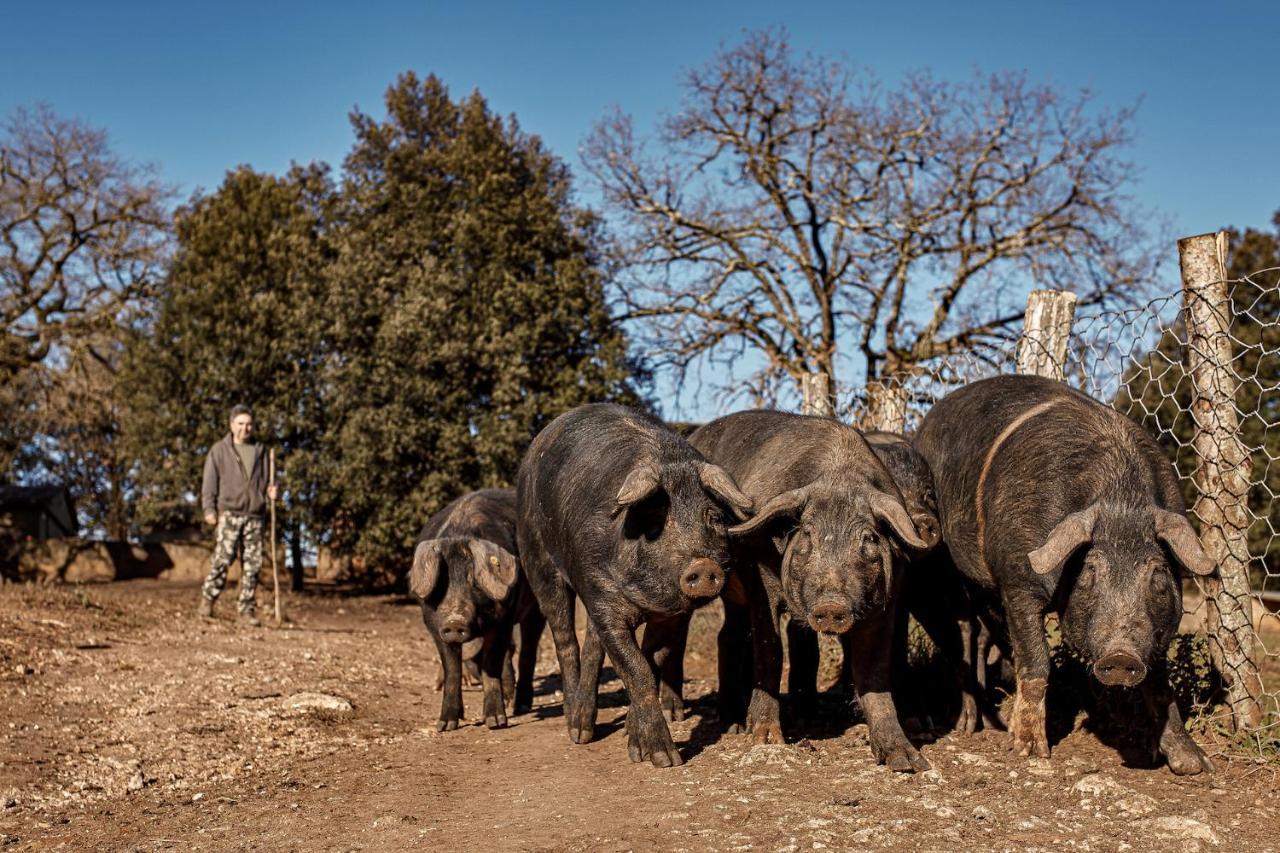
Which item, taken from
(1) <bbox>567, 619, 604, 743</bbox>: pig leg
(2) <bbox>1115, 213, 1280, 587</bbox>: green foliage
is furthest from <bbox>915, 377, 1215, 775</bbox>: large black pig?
(1) <bbox>567, 619, 604, 743</bbox>: pig leg

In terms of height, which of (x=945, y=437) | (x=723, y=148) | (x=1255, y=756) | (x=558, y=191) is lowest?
(x=1255, y=756)

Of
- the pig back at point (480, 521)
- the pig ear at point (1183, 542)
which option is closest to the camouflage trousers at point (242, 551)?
the pig back at point (480, 521)

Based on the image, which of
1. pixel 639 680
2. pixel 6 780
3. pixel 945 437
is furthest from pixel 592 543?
pixel 6 780

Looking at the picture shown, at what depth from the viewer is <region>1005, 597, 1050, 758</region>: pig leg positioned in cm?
555

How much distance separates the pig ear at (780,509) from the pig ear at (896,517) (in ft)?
1.03

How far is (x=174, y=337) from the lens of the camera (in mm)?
19172

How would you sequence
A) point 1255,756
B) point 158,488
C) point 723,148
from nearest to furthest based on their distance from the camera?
point 1255,756 → point 158,488 → point 723,148

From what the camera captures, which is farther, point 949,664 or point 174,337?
point 174,337

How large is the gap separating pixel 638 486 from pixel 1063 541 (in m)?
1.95

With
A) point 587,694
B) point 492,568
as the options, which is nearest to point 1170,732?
point 587,694

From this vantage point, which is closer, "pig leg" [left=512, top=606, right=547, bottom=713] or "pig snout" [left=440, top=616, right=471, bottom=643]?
"pig snout" [left=440, top=616, right=471, bottom=643]

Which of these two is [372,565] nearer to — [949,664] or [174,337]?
[174,337]

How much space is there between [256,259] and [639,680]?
15.2 meters

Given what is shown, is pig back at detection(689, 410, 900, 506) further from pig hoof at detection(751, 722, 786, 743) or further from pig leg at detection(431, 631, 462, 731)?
pig leg at detection(431, 631, 462, 731)
